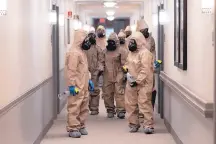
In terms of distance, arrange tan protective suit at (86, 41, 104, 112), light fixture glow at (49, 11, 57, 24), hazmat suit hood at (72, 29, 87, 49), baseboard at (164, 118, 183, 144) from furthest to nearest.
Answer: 1. tan protective suit at (86, 41, 104, 112)
2. light fixture glow at (49, 11, 57, 24)
3. hazmat suit hood at (72, 29, 87, 49)
4. baseboard at (164, 118, 183, 144)

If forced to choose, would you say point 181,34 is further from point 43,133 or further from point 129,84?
point 43,133

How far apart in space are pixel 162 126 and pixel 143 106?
1.08 meters

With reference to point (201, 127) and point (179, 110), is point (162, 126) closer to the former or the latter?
point (179, 110)

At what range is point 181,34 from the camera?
6.21 metres

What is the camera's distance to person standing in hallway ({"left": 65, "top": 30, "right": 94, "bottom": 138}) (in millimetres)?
7172

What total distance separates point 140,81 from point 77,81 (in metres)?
0.99

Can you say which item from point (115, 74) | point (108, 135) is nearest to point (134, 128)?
point (108, 135)

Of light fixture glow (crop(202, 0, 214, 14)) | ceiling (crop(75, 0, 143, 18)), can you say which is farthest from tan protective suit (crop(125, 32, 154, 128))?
ceiling (crop(75, 0, 143, 18))

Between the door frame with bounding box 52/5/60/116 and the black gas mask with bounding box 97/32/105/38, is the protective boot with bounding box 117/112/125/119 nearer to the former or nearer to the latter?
the door frame with bounding box 52/5/60/116

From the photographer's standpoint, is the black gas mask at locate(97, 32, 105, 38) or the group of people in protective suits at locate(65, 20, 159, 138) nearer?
the group of people in protective suits at locate(65, 20, 159, 138)

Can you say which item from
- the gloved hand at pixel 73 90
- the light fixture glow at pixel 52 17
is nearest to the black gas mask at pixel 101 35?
the light fixture glow at pixel 52 17

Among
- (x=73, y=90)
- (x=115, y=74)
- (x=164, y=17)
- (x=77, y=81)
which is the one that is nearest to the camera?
(x=73, y=90)

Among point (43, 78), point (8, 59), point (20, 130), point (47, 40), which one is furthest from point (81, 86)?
point (8, 59)

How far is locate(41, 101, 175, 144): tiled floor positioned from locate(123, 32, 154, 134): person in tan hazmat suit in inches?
12.8
